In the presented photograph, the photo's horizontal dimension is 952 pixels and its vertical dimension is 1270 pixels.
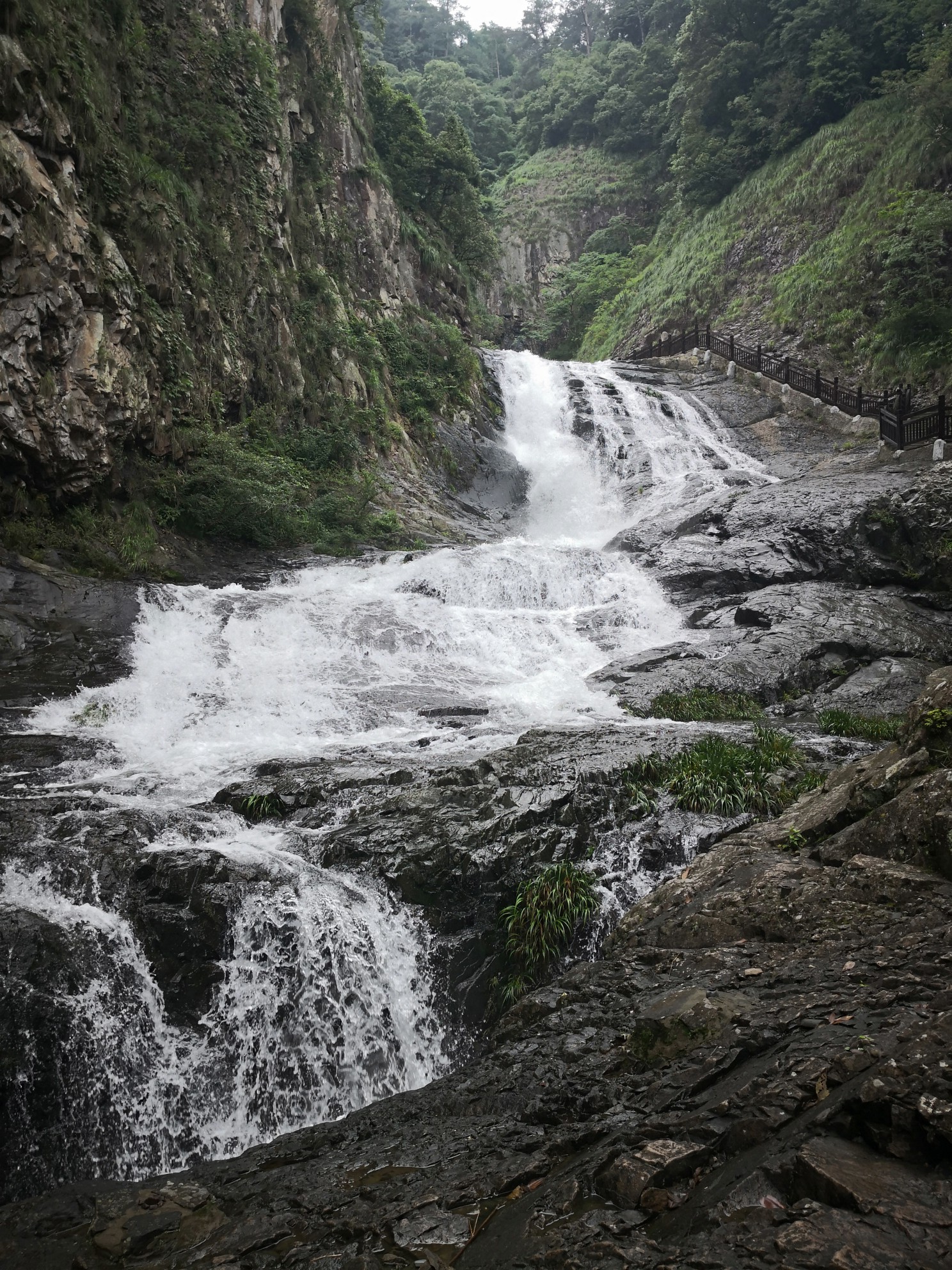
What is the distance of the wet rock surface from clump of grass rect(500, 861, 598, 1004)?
777 mm

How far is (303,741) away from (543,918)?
4863mm

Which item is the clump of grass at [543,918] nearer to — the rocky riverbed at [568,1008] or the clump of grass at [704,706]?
the rocky riverbed at [568,1008]

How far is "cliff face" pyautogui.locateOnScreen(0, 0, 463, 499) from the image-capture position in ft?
39.5

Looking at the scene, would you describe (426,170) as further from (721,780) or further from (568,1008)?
(568,1008)

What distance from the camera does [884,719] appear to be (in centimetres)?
1052

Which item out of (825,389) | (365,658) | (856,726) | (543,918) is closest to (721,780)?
(543,918)

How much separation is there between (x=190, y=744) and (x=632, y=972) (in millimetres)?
6723

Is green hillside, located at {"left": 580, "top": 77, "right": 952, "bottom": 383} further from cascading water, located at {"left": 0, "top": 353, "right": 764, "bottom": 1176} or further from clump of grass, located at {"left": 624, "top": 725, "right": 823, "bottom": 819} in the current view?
clump of grass, located at {"left": 624, "top": 725, "right": 823, "bottom": 819}

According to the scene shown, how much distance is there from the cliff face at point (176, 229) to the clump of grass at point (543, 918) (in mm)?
10227

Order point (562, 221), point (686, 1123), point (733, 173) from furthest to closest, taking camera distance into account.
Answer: point (562, 221)
point (733, 173)
point (686, 1123)

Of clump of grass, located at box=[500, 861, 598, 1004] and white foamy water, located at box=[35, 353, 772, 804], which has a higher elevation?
white foamy water, located at box=[35, 353, 772, 804]

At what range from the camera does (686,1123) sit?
10.5 ft

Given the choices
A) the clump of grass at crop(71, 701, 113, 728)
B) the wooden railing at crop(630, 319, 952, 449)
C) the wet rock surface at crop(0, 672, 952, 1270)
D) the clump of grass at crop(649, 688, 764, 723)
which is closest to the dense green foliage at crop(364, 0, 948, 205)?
the wooden railing at crop(630, 319, 952, 449)

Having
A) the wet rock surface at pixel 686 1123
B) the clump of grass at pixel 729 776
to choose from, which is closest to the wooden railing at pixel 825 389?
the clump of grass at pixel 729 776
